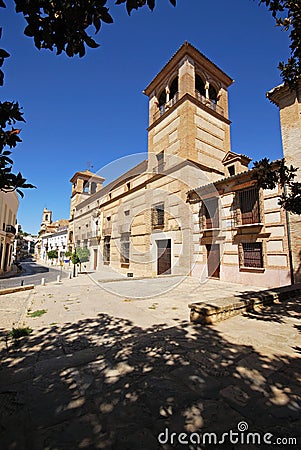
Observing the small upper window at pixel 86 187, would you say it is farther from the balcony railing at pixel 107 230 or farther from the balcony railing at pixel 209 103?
the balcony railing at pixel 209 103

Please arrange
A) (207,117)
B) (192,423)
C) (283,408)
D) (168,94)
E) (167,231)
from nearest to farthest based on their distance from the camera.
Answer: (192,423) < (283,408) < (167,231) < (207,117) < (168,94)

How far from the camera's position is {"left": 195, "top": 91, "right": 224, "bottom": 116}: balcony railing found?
50.6 feet

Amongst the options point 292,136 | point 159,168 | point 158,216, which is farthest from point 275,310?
point 159,168

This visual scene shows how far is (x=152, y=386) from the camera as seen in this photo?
2.17m

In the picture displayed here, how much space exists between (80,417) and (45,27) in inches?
116

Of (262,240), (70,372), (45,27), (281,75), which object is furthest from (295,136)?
(70,372)

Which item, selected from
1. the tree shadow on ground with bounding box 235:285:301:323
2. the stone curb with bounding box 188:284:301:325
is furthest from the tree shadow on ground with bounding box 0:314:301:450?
the tree shadow on ground with bounding box 235:285:301:323

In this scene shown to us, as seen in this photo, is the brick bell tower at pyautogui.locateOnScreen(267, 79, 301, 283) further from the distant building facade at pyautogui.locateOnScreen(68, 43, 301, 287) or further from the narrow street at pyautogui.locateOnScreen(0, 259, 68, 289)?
the narrow street at pyautogui.locateOnScreen(0, 259, 68, 289)

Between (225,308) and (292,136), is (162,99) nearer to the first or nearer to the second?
(292,136)

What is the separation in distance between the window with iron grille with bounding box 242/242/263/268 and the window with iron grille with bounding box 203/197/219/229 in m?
1.99

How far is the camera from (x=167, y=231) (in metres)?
14.3

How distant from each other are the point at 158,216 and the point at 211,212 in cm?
444

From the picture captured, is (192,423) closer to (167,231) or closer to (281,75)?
(281,75)

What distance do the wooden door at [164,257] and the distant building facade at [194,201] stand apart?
67 mm
